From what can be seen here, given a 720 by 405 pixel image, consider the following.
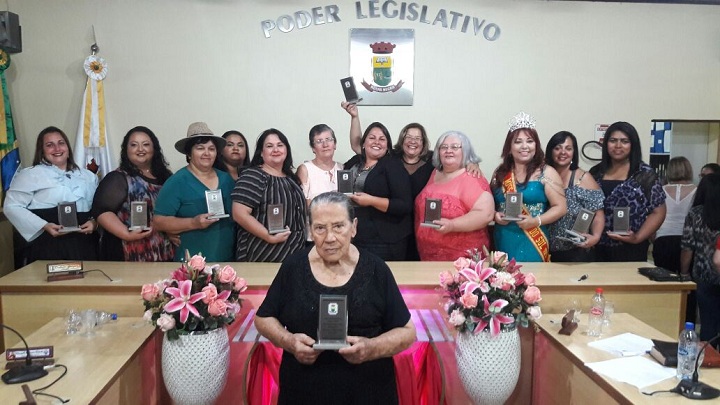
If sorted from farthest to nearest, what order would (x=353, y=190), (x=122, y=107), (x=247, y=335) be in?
(x=122, y=107) → (x=353, y=190) → (x=247, y=335)

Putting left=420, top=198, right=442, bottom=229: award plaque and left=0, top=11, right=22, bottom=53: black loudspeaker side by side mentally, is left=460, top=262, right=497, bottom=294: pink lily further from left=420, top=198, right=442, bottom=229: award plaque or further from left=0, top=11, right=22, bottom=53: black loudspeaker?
left=0, top=11, right=22, bottom=53: black loudspeaker

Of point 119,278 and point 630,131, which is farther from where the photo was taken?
point 630,131

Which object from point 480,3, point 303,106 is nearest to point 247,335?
point 303,106

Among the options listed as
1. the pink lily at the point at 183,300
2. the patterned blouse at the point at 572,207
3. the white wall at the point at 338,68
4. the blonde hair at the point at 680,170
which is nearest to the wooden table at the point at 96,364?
the pink lily at the point at 183,300

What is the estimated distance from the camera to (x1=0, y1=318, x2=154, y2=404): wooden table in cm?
208

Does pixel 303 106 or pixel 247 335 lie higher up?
pixel 303 106

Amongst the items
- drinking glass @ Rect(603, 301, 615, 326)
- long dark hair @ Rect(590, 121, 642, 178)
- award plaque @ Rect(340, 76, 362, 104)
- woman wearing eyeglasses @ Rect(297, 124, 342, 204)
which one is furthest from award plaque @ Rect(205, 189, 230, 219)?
long dark hair @ Rect(590, 121, 642, 178)

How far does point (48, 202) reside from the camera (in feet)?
13.0

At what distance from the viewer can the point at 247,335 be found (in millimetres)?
2936

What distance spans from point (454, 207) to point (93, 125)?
3397 millimetres

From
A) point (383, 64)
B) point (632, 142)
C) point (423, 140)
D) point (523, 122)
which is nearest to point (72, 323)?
point (423, 140)

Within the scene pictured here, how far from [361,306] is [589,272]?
182 centimetres

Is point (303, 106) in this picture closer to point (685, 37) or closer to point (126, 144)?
point (126, 144)

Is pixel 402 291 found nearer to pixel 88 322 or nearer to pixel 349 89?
pixel 88 322
